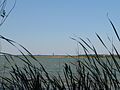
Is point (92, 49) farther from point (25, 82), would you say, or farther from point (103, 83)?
point (25, 82)

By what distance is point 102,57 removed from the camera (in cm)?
256

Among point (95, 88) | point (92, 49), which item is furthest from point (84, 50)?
point (95, 88)

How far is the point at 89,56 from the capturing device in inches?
95.7

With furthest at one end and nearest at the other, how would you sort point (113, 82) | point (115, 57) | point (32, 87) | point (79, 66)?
point (79, 66) < point (32, 87) < point (113, 82) < point (115, 57)

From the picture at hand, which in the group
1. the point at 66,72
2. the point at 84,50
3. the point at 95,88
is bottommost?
the point at 95,88

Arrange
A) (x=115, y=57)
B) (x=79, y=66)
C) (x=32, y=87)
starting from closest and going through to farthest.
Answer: (x=115, y=57) → (x=32, y=87) → (x=79, y=66)

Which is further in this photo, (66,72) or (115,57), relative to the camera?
(66,72)

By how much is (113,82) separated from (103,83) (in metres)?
0.10

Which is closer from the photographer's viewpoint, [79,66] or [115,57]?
[115,57]

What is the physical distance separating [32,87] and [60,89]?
0.97 ft

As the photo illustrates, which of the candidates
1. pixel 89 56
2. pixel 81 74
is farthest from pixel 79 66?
pixel 89 56

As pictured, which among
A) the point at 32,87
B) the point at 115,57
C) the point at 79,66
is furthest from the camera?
the point at 79,66

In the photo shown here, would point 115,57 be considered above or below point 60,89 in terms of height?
above

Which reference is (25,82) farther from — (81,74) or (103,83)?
(103,83)
